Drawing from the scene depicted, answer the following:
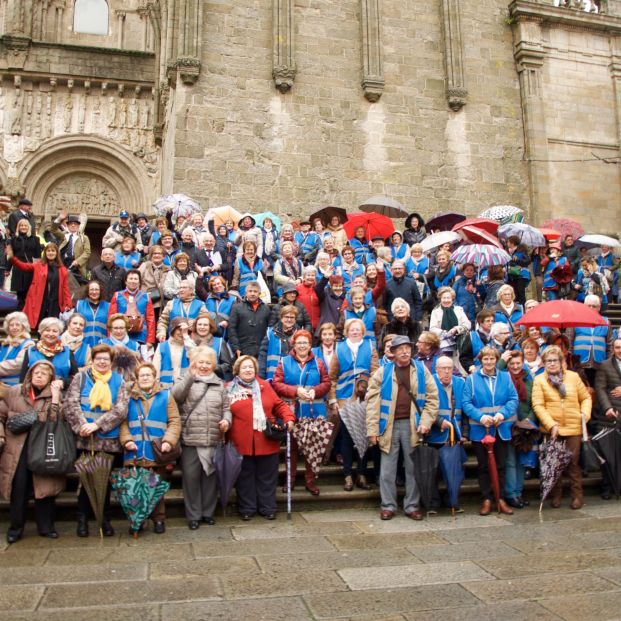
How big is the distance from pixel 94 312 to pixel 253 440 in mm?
3009

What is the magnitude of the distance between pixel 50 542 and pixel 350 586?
272 cm

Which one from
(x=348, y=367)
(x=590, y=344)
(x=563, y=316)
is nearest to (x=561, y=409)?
(x=563, y=316)

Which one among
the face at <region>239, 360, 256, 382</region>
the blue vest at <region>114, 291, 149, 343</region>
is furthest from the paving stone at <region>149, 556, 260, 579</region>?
the blue vest at <region>114, 291, 149, 343</region>

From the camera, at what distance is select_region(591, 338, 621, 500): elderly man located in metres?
7.68

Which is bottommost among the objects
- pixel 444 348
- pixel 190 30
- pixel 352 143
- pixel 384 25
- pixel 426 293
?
pixel 444 348

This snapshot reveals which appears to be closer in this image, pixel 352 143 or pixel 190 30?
pixel 190 30

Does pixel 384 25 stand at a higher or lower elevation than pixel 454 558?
higher

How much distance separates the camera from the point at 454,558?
5316mm

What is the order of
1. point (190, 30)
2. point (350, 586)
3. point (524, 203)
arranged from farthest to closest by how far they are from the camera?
1. point (524, 203)
2. point (190, 30)
3. point (350, 586)

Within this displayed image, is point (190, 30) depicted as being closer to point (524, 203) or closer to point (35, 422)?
point (524, 203)

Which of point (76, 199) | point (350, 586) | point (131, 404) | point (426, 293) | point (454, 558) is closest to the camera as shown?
point (350, 586)

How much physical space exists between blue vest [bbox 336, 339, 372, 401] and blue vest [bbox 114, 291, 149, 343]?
2.54 meters

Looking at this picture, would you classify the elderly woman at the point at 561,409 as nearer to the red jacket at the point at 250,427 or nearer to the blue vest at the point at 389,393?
the blue vest at the point at 389,393

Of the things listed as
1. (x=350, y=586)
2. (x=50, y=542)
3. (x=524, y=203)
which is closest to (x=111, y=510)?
(x=50, y=542)
